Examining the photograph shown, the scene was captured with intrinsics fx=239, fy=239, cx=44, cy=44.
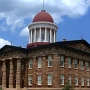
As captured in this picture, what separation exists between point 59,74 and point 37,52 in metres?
6.40

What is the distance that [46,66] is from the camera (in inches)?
1774

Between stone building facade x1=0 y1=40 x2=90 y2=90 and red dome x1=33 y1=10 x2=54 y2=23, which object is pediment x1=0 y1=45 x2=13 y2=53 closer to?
stone building facade x1=0 y1=40 x2=90 y2=90

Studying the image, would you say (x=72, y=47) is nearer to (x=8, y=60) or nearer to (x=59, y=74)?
(x=59, y=74)

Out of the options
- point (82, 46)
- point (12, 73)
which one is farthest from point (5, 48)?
point (82, 46)

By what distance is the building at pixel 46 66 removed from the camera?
145 feet

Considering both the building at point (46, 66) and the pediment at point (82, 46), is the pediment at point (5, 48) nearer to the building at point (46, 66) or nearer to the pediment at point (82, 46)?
the building at point (46, 66)

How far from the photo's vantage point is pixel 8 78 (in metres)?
50.7

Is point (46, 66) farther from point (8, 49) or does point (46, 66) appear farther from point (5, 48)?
point (5, 48)

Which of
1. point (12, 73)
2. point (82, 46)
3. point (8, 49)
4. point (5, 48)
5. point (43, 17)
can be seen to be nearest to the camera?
point (12, 73)

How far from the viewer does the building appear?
44.2m

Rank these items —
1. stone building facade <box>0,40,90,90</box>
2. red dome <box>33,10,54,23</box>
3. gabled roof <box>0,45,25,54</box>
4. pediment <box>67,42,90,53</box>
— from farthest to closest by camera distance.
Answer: red dome <box>33,10,54,23</box> < pediment <box>67,42,90,53</box> < gabled roof <box>0,45,25,54</box> < stone building facade <box>0,40,90,90</box>

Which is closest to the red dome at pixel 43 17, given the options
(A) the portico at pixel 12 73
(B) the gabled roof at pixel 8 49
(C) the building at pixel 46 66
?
(C) the building at pixel 46 66

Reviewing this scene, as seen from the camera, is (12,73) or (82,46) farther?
(82,46)

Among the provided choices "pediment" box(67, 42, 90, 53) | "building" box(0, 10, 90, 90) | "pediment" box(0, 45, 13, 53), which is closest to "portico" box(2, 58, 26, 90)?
"building" box(0, 10, 90, 90)
